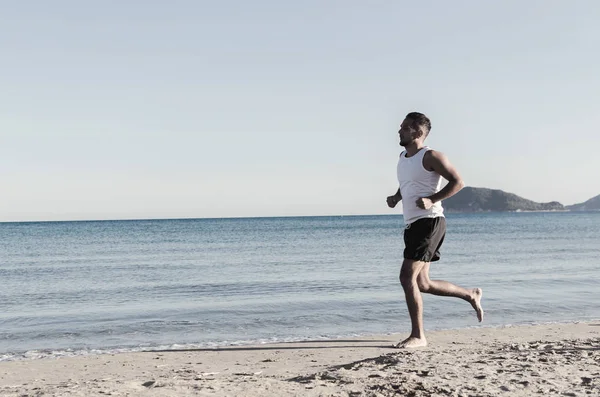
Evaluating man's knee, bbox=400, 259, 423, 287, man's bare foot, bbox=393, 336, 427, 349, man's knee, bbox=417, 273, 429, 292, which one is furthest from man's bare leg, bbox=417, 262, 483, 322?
man's bare foot, bbox=393, 336, 427, 349

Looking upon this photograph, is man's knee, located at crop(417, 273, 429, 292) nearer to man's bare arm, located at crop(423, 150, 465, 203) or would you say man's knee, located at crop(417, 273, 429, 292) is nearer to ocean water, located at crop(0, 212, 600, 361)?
man's bare arm, located at crop(423, 150, 465, 203)

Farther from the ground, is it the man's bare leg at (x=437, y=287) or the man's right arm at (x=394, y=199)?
the man's right arm at (x=394, y=199)

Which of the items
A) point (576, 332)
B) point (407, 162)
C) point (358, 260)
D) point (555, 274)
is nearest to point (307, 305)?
point (576, 332)

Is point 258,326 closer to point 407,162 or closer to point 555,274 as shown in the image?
point 407,162

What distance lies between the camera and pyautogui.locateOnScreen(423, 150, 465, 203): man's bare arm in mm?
5578

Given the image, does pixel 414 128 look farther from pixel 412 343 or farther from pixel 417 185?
pixel 412 343

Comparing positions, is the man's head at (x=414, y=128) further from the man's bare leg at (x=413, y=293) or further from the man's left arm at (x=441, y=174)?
the man's bare leg at (x=413, y=293)

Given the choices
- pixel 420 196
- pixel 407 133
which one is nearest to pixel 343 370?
pixel 420 196

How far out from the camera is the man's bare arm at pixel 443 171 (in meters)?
5.58

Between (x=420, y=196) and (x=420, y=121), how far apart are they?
0.65 metres

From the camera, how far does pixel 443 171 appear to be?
18.3 ft

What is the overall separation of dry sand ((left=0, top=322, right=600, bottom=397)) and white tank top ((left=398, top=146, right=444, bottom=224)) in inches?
45.6

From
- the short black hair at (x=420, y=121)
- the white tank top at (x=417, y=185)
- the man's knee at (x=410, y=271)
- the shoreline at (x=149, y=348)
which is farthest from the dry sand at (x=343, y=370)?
the short black hair at (x=420, y=121)

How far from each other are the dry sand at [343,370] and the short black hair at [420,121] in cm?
189
